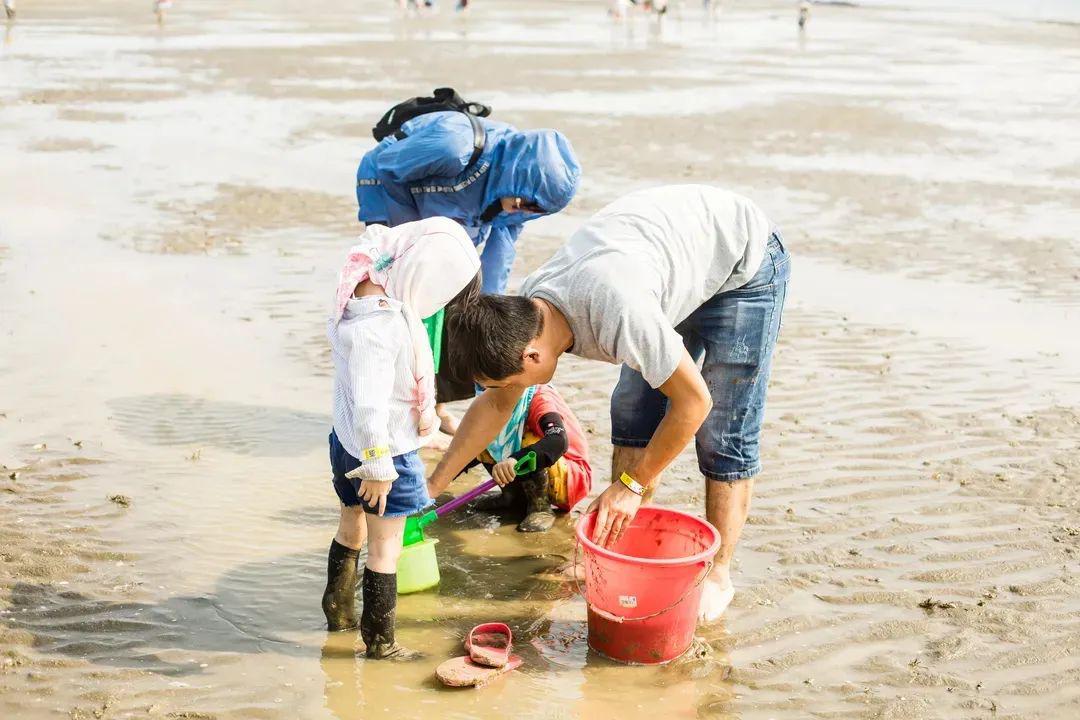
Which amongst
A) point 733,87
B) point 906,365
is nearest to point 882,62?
point 733,87

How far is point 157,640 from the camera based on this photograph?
3.74m

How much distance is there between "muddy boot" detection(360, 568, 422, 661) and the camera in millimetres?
3572

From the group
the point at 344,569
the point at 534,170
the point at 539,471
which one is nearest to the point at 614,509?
the point at 344,569

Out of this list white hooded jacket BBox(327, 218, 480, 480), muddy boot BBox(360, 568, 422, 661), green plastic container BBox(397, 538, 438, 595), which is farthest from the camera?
green plastic container BBox(397, 538, 438, 595)

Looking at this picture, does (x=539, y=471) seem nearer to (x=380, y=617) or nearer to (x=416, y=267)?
(x=380, y=617)

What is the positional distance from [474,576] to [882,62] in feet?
75.7

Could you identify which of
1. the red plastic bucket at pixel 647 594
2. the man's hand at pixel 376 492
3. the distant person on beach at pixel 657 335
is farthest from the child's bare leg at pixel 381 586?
the red plastic bucket at pixel 647 594

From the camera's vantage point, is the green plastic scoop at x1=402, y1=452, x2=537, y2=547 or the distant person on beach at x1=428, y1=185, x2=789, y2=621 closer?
the distant person on beach at x1=428, y1=185, x2=789, y2=621

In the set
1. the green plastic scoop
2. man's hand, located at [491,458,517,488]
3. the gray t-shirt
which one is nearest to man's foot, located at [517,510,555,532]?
the green plastic scoop

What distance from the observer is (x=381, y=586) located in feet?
11.7

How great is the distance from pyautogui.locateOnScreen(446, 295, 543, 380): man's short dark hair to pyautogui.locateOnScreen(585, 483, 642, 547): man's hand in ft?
1.77

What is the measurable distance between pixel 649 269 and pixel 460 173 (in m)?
1.90

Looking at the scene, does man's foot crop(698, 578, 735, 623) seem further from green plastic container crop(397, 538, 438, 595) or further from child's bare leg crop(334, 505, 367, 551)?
child's bare leg crop(334, 505, 367, 551)

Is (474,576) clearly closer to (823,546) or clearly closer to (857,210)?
(823,546)
